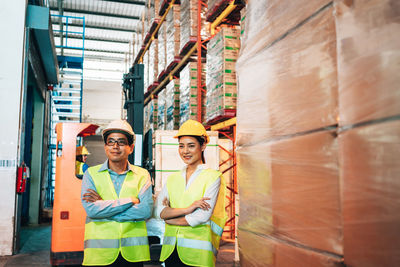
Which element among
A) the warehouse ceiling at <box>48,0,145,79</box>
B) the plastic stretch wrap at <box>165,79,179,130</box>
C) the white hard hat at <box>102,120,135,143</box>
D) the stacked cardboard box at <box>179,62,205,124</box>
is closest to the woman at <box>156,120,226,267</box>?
the white hard hat at <box>102,120,135,143</box>

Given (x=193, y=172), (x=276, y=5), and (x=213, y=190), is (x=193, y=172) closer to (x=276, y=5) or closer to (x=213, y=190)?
(x=213, y=190)

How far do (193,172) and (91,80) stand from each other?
19.3 meters

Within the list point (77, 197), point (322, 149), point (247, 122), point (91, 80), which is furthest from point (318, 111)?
point (91, 80)

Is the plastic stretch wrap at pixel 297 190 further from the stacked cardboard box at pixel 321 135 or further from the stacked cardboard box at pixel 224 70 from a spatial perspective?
the stacked cardboard box at pixel 224 70

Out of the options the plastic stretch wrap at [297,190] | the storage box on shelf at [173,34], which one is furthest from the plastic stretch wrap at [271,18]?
the storage box on shelf at [173,34]

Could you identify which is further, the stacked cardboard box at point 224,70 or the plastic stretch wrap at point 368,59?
the stacked cardboard box at point 224,70

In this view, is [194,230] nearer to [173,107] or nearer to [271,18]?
[271,18]

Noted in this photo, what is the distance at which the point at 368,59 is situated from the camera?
27.8 inches

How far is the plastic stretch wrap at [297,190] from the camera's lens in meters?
0.81

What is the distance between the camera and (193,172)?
2422 mm

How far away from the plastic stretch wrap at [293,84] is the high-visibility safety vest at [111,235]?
1357 mm

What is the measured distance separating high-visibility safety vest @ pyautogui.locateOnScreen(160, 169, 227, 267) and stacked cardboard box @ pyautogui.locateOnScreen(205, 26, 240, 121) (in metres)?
3.58

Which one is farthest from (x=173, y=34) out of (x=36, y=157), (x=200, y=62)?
(x=36, y=157)

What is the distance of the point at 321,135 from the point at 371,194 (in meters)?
0.18
